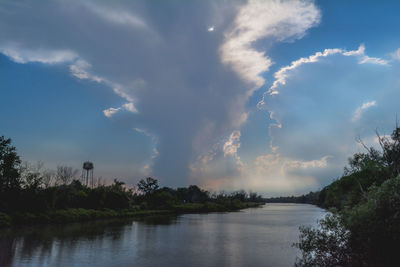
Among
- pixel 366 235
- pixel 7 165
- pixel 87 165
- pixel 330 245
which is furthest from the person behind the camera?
pixel 87 165

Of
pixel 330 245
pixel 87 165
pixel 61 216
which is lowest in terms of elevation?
pixel 330 245

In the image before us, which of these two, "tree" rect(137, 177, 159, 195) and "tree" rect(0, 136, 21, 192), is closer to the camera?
"tree" rect(0, 136, 21, 192)

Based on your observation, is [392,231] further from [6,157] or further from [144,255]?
[6,157]

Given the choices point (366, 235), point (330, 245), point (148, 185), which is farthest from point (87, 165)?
point (366, 235)

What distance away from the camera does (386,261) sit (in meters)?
9.71

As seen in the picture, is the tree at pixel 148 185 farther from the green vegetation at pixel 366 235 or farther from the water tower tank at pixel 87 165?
the green vegetation at pixel 366 235

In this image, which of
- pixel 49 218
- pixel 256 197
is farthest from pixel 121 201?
pixel 256 197

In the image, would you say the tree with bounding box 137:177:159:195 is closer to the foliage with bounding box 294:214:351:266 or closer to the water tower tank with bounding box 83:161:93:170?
the water tower tank with bounding box 83:161:93:170

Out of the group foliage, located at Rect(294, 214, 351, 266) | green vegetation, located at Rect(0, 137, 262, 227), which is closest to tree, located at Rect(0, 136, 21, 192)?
green vegetation, located at Rect(0, 137, 262, 227)

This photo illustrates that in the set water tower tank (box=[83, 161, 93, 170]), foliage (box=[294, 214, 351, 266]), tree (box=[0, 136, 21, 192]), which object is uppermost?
water tower tank (box=[83, 161, 93, 170])

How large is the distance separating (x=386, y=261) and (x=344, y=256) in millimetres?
1443

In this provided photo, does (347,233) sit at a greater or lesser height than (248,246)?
greater

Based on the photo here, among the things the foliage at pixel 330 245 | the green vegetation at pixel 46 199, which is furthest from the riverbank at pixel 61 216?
the foliage at pixel 330 245

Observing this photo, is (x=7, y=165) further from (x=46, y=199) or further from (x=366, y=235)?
(x=366, y=235)
